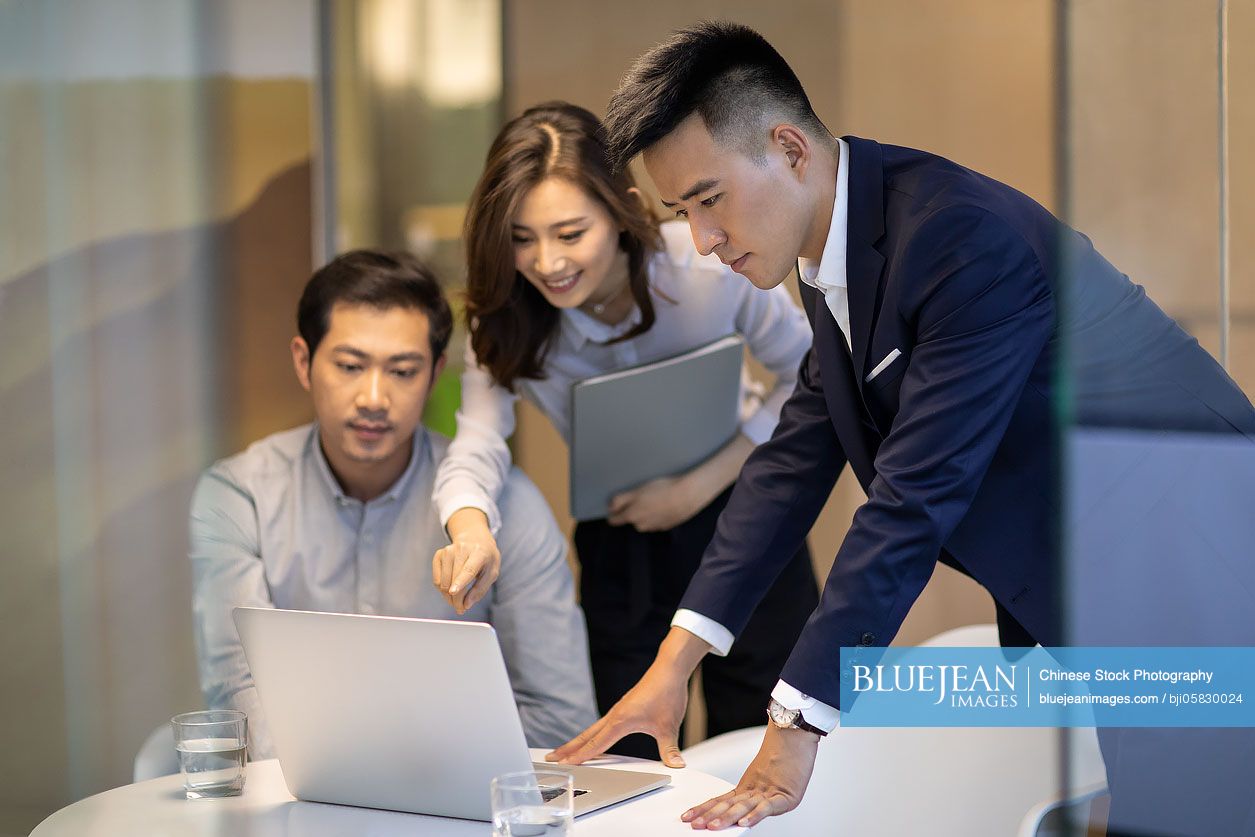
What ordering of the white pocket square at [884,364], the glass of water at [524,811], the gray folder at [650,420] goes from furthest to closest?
the gray folder at [650,420]
the white pocket square at [884,364]
the glass of water at [524,811]

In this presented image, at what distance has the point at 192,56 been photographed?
193cm

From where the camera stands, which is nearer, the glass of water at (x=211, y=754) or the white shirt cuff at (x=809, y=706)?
the white shirt cuff at (x=809, y=706)

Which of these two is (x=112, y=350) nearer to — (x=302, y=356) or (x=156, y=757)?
(x=302, y=356)

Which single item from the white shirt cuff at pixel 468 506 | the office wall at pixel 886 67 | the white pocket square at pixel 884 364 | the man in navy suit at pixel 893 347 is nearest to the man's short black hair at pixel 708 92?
the man in navy suit at pixel 893 347

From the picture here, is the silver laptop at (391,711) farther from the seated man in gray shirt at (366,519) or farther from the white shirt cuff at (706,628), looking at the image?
the seated man in gray shirt at (366,519)

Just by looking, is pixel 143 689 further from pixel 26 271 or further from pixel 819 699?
pixel 819 699

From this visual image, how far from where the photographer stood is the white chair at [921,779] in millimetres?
1668

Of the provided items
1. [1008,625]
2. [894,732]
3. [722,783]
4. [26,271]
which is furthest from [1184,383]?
[26,271]

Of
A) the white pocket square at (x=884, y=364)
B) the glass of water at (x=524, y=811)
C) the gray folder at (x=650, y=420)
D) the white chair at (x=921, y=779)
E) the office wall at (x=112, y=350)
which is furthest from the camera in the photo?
the gray folder at (x=650, y=420)

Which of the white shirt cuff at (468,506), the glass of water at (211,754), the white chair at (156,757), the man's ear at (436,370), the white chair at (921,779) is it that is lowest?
the white chair at (921,779)

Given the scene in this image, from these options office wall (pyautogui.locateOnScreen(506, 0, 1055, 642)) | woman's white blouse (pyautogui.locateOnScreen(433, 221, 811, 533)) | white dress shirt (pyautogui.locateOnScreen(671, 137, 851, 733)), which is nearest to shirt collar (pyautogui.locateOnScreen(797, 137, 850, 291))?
white dress shirt (pyautogui.locateOnScreen(671, 137, 851, 733))

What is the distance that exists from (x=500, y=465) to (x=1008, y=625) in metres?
0.76

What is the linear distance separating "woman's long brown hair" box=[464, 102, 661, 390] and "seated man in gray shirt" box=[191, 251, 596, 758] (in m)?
0.12

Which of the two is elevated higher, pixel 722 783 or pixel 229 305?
pixel 229 305
